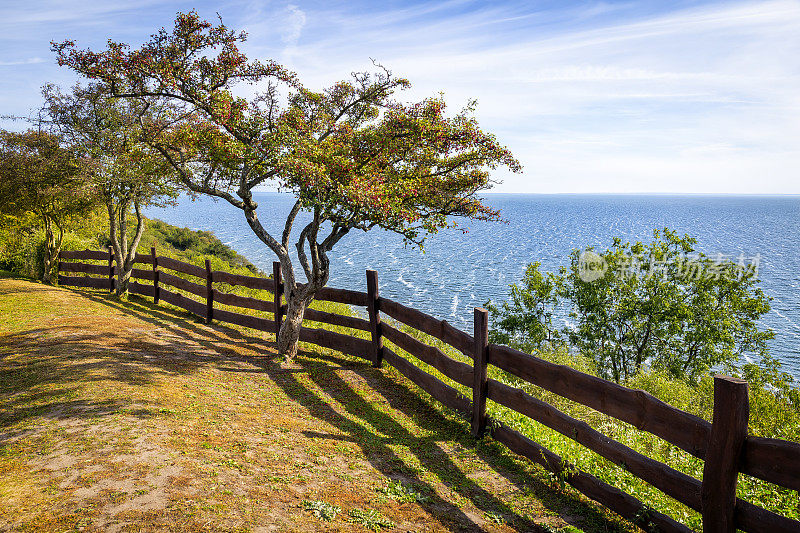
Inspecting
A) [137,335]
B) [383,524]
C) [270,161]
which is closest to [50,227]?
[137,335]

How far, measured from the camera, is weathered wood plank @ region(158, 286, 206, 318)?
52.4 feet

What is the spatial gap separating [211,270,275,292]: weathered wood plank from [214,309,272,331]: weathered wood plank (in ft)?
3.31

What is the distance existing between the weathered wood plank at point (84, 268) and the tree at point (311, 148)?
11130mm

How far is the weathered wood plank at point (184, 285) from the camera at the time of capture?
1568 centimetres

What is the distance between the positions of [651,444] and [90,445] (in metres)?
9.42

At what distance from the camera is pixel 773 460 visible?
4.03 metres

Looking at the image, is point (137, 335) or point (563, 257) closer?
point (137, 335)

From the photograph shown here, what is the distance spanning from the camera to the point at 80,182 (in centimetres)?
1761

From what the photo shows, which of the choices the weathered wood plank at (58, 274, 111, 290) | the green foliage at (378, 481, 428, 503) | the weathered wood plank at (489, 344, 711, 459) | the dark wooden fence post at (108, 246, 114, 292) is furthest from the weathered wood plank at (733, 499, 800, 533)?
the weathered wood plank at (58, 274, 111, 290)

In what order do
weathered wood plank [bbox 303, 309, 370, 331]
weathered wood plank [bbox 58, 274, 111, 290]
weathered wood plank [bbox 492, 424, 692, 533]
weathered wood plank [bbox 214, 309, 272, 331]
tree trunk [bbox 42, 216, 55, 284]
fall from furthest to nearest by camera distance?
tree trunk [bbox 42, 216, 55, 284] → weathered wood plank [bbox 58, 274, 111, 290] → weathered wood plank [bbox 214, 309, 272, 331] → weathered wood plank [bbox 303, 309, 370, 331] → weathered wood plank [bbox 492, 424, 692, 533]

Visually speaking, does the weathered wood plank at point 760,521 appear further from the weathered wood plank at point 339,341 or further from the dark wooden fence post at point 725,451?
the weathered wood plank at point 339,341

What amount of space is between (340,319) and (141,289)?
11.6m

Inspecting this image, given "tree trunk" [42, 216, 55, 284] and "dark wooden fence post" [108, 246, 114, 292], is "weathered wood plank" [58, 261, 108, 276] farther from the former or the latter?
"tree trunk" [42, 216, 55, 284]

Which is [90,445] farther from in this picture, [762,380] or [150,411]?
[762,380]
